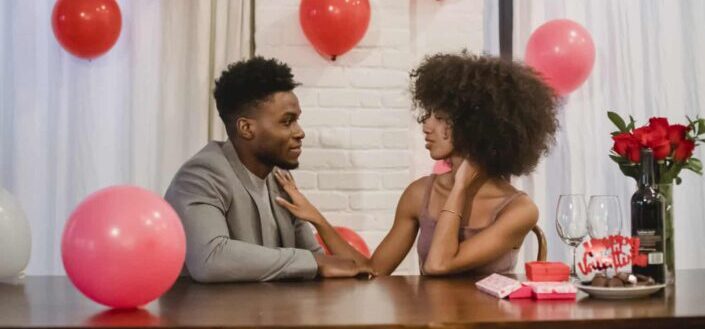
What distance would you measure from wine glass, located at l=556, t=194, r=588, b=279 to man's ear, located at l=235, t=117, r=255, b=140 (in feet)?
3.23

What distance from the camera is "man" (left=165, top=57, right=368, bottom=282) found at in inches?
85.2

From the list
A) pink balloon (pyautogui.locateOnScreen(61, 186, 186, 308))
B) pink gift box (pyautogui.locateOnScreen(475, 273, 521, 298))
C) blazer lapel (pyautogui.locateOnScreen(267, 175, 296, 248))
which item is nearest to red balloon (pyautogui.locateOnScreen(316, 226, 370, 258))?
blazer lapel (pyautogui.locateOnScreen(267, 175, 296, 248))

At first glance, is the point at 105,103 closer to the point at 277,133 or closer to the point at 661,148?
the point at 277,133

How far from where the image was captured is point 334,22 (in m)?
3.27

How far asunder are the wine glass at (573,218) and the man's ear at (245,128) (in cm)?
98

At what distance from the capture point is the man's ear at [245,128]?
2625 mm

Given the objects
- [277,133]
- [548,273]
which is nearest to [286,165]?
[277,133]

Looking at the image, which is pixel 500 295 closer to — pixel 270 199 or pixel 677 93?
pixel 270 199

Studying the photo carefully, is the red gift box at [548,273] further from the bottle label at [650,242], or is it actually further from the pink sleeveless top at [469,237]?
the pink sleeveless top at [469,237]

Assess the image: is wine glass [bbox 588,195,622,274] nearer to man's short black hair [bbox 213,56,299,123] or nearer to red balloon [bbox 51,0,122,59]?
man's short black hair [bbox 213,56,299,123]

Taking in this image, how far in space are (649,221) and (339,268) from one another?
2.53 ft

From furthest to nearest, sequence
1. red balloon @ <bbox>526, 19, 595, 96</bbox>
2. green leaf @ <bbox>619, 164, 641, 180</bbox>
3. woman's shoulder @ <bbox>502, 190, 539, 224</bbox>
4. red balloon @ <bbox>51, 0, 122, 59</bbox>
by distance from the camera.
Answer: red balloon @ <bbox>526, 19, 595, 96</bbox>, red balloon @ <bbox>51, 0, 122, 59</bbox>, woman's shoulder @ <bbox>502, 190, 539, 224</bbox>, green leaf @ <bbox>619, 164, 641, 180</bbox>

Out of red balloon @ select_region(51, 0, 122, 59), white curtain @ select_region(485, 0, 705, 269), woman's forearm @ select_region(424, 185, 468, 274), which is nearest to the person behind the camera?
woman's forearm @ select_region(424, 185, 468, 274)

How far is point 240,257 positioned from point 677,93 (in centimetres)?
257
